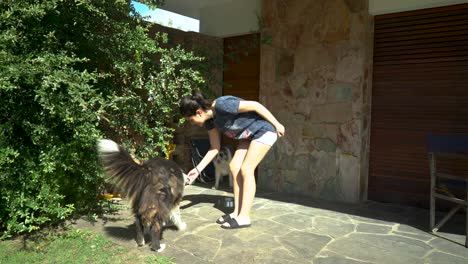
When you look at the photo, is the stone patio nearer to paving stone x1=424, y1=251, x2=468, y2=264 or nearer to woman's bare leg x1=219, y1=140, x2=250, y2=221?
paving stone x1=424, y1=251, x2=468, y2=264

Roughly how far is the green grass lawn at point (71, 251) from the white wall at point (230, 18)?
4397 mm

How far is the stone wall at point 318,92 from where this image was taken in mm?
5109

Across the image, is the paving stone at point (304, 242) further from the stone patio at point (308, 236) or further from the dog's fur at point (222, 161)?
the dog's fur at point (222, 161)

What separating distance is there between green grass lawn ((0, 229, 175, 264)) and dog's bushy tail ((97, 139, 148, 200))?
54cm

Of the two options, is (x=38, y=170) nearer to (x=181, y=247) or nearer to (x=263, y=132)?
(x=181, y=247)

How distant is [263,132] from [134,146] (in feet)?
5.73

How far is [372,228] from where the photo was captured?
3994 mm

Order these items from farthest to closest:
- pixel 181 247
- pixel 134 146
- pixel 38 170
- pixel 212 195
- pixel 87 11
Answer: pixel 212 195
pixel 134 146
pixel 87 11
pixel 38 170
pixel 181 247

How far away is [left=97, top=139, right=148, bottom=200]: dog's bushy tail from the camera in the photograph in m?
3.18

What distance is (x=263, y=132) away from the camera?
379 centimetres

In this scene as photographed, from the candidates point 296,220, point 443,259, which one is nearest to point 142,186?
point 296,220

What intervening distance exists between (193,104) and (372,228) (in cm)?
243

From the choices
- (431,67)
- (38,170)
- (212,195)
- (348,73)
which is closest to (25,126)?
(38,170)

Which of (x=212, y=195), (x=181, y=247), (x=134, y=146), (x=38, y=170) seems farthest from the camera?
(x=212, y=195)
